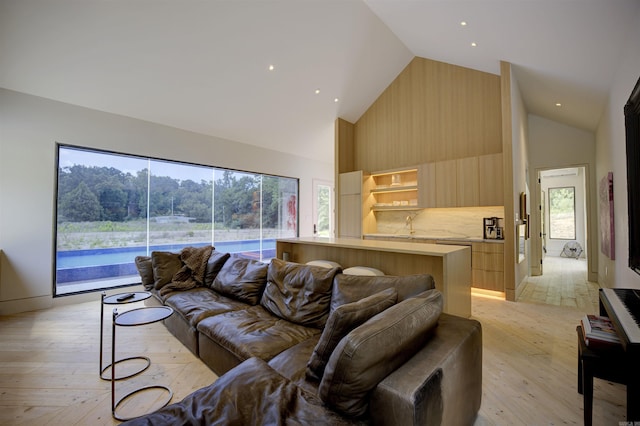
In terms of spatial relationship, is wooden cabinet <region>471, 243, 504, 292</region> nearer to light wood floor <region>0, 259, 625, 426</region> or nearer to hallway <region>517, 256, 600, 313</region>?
hallway <region>517, 256, 600, 313</region>

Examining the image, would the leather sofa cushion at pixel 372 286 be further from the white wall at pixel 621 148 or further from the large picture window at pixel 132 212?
the large picture window at pixel 132 212

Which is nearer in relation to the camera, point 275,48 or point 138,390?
point 138,390

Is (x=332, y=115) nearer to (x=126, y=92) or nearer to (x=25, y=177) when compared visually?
(x=126, y=92)

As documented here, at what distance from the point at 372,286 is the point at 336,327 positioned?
0.73m

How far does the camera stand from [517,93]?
15.7 ft

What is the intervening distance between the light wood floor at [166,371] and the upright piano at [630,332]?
648 mm

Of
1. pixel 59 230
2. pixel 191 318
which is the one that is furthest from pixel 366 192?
pixel 59 230

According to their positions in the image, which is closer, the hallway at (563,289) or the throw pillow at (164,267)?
the throw pillow at (164,267)

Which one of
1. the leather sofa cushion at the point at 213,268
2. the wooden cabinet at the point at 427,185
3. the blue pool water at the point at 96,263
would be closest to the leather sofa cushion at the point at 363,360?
the leather sofa cushion at the point at 213,268

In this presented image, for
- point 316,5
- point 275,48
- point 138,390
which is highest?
point 316,5

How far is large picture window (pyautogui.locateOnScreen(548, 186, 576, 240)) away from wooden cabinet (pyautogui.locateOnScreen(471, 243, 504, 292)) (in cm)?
692

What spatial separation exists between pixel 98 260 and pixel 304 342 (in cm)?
428

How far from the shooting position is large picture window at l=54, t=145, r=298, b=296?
4.14 metres

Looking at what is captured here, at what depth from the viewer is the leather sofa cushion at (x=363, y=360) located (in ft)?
3.46
